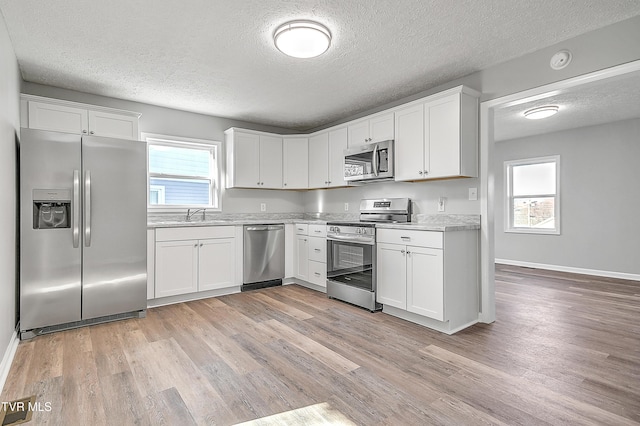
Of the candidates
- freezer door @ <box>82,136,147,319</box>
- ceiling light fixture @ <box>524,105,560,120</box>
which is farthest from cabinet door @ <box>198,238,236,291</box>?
ceiling light fixture @ <box>524,105,560,120</box>

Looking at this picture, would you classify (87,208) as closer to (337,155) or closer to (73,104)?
(73,104)

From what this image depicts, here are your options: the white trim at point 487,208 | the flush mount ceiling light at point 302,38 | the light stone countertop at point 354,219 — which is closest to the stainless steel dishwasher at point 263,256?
the light stone countertop at point 354,219

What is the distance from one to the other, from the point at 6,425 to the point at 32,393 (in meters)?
0.33

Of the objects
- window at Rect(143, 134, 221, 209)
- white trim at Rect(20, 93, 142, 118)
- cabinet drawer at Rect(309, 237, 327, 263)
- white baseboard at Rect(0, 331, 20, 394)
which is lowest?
white baseboard at Rect(0, 331, 20, 394)

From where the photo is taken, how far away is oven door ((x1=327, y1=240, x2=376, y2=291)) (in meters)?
3.61

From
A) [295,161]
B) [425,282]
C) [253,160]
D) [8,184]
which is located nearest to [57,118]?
[8,184]

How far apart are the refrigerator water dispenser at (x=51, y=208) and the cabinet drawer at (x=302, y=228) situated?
2631mm

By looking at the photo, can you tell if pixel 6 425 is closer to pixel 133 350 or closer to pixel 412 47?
pixel 133 350

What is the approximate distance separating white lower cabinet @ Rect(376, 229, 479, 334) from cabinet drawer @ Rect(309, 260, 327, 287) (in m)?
0.99

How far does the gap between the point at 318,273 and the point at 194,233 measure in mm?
1631

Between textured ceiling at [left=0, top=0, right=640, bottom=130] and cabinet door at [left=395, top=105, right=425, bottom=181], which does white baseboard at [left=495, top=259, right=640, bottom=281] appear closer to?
cabinet door at [left=395, top=105, right=425, bottom=181]

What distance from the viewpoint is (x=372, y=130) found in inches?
159

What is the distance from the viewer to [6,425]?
170 centimetres

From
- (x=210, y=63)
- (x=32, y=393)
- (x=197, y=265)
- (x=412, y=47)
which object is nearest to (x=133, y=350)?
(x=32, y=393)
